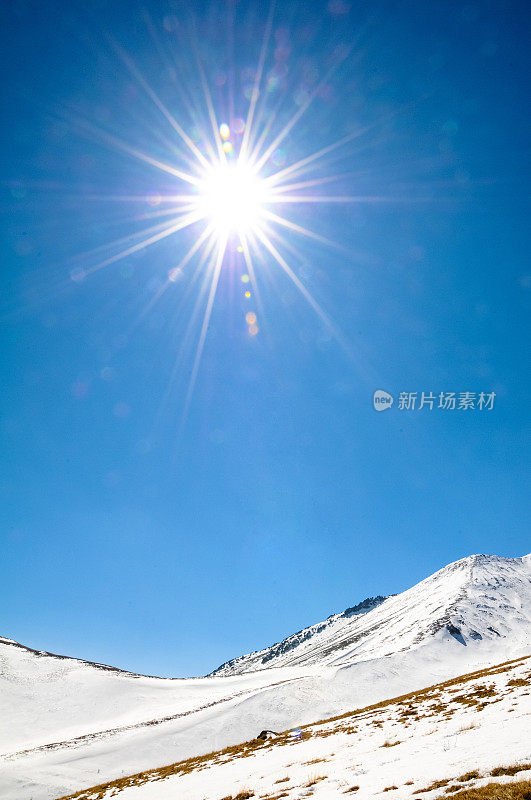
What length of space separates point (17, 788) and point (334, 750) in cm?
3053

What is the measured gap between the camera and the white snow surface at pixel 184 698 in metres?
38.3

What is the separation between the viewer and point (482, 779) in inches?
425

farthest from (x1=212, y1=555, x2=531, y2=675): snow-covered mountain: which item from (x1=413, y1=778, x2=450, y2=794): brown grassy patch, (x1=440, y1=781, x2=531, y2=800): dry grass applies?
(x1=440, y1=781, x2=531, y2=800): dry grass

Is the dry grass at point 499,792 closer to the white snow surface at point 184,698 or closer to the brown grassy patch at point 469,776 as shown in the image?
the brown grassy patch at point 469,776

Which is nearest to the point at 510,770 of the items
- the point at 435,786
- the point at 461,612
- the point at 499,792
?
the point at 499,792

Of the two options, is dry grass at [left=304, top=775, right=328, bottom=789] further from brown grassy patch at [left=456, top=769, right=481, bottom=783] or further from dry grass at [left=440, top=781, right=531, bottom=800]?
dry grass at [left=440, top=781, right=531, bottom=800]

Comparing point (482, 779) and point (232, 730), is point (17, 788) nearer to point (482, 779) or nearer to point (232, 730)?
point (232, 730)

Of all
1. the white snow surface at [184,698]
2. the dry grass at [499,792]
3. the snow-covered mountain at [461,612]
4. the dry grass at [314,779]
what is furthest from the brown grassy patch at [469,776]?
the snow-covered mountain at [461,612]

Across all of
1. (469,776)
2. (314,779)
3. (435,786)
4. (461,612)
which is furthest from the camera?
(461,612)

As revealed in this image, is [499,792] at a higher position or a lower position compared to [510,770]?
higher

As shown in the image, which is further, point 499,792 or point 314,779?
point 314,779

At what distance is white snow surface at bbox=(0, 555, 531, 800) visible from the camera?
38.3 meters

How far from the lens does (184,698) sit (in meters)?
67.8

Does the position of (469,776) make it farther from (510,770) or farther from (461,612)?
(461,612)
